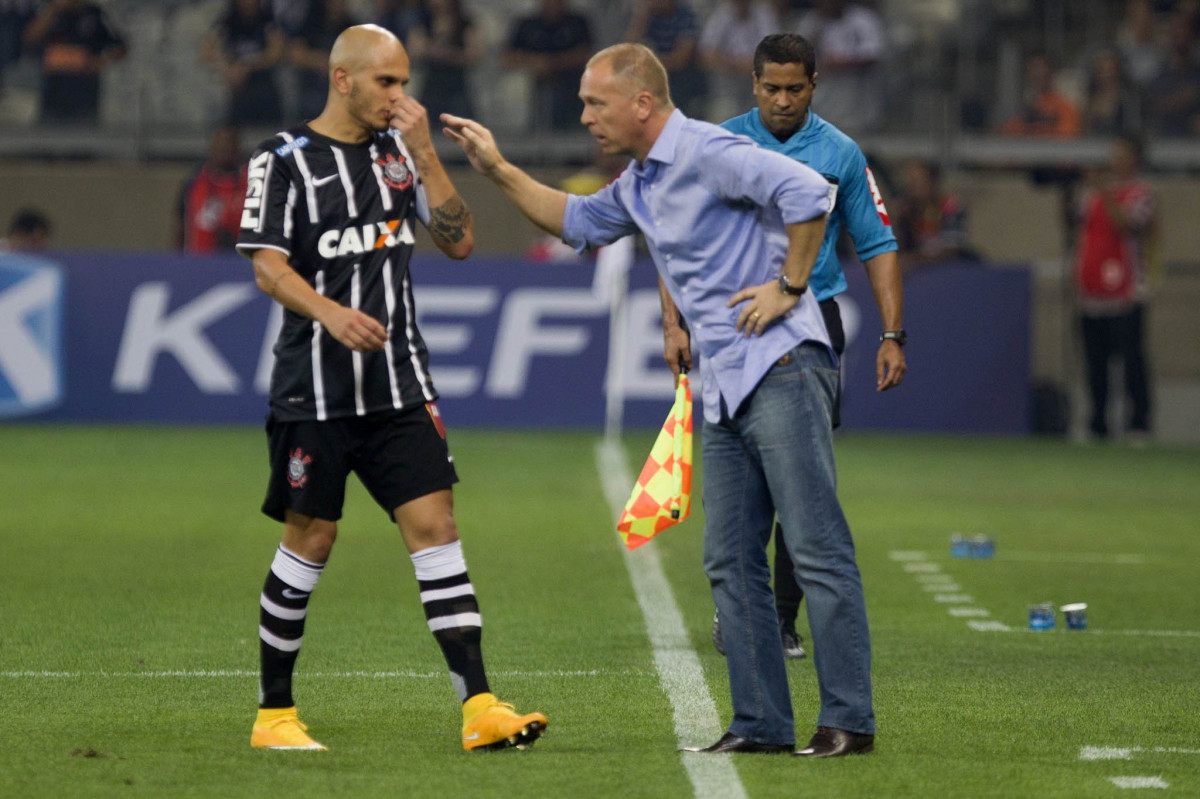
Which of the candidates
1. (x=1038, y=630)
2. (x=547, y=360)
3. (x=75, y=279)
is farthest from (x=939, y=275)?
(x=1038, y=630)

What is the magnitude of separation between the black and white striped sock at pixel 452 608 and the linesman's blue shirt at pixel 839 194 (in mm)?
1848

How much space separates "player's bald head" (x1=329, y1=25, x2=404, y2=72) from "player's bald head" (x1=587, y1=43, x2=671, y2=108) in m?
0.59

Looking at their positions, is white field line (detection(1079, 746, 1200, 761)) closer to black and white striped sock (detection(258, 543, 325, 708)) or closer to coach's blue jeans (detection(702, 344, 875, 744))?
coach's blue jeans (detection(702, 344, 875, 744))

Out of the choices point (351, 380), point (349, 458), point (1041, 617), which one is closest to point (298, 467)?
point (349, 458)

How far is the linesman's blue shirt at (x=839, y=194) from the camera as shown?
6328 mm

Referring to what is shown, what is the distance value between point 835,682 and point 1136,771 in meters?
0.82

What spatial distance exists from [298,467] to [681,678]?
5.77ft

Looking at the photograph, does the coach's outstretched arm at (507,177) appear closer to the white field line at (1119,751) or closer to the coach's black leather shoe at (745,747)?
the coach's black leather shoe at (745,747)

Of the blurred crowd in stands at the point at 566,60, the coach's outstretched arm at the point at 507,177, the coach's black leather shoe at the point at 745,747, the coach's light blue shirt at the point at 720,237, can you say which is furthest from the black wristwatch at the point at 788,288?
the blurred crowd in stands at the point at 566,60

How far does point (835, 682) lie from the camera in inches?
197

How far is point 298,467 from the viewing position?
16.9 feet

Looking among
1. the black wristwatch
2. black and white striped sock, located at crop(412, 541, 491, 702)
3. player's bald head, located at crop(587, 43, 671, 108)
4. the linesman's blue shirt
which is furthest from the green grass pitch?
player's bald head, located at crop(587, 43, 671, 108)

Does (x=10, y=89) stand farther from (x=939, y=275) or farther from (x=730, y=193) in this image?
(x=730, y=193)

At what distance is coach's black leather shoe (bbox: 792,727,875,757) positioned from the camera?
→ 5.02 meters
